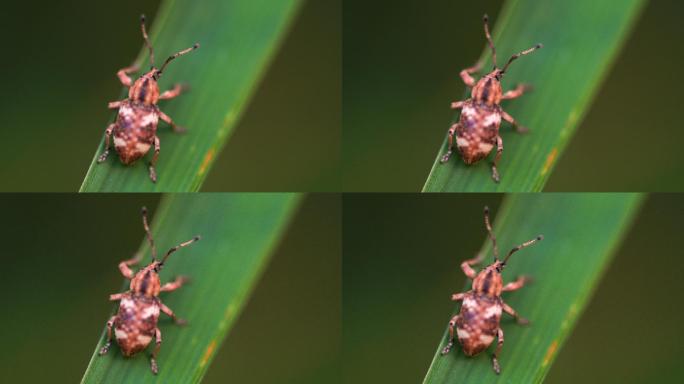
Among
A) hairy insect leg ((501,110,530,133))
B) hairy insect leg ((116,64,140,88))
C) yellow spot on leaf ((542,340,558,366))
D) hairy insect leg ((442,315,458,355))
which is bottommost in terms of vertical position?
hairy insect leg ((442,315,458,355))

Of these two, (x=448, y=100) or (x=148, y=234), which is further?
(x=448, y=100)

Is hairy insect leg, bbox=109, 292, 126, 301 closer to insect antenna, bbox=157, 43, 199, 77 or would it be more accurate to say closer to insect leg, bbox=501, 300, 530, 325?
insect antenna, bbox=157, 43, 199, 77

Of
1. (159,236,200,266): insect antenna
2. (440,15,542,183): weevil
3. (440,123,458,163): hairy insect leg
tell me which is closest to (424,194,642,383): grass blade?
(440,15,542,183): weevil

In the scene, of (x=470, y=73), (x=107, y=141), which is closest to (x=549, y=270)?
(x=470, y=73)

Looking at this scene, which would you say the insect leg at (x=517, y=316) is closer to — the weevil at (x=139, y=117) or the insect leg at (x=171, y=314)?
the insect leg at (x=171, y=314)

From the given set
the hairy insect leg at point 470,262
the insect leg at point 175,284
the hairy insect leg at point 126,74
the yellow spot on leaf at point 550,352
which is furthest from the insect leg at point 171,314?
the yellow spot on leaf at point 550,352

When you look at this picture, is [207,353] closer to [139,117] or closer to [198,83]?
[139,117]

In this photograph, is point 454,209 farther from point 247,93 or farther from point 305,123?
point 247,93
